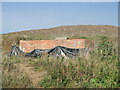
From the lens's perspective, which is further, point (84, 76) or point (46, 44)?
point (46, 44)

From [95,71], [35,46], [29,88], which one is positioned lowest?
[29,88]

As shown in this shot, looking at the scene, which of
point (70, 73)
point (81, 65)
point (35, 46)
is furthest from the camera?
point (35, 46)

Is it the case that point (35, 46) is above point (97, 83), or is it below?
above

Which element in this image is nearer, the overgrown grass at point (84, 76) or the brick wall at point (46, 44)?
the overgrown grass at point (84, 76)

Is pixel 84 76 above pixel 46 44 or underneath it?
underneath

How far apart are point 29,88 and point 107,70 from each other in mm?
1975

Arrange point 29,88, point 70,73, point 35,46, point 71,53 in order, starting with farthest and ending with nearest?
point 35,46 → point 71,53 → point 70,73 → point 29,88

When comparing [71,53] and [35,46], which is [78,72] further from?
[35,46]

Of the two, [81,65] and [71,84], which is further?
[81,65]

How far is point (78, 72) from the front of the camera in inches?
173

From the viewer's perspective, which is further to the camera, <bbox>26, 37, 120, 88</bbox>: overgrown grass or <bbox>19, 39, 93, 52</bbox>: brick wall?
<bbox>19, 39, 93, 52</bbox>: brick wall

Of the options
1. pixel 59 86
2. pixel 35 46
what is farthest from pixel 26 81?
pixel 35 46

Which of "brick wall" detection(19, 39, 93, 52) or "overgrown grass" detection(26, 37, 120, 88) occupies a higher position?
"brick wall" detection(19, 39, 93, 52)

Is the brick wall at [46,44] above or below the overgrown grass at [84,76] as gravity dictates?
above
